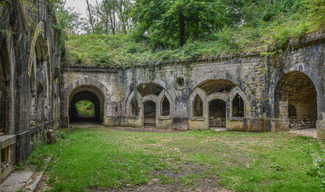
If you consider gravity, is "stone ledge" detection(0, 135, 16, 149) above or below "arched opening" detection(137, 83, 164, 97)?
below

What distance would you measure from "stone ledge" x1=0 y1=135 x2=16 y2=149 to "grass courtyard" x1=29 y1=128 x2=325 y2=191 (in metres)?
1.06

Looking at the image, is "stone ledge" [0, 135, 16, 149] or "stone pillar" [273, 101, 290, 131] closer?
"stone ledge" [0, 135, 16, 149]

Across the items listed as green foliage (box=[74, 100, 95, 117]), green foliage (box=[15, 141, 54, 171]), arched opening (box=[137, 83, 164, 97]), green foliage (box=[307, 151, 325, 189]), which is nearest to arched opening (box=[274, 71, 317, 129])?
green foliage (box=[307, 151, 325, 189])

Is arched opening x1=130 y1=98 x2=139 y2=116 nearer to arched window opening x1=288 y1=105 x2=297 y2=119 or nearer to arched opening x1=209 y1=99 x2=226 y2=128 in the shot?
arched opening x1=209 y1=99 x2=226 y2=128

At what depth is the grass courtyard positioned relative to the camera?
432cm

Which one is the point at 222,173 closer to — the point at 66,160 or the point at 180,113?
the point at 66,160

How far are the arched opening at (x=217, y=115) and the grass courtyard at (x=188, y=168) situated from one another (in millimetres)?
7104

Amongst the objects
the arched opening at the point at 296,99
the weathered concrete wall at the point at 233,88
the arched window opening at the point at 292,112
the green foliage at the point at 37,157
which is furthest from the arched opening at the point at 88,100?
the arched window opening at the point at 292,112

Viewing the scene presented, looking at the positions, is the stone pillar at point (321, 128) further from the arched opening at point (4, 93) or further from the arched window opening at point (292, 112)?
the arched opening at point (4, 93)

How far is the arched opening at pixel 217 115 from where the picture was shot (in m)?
15.0

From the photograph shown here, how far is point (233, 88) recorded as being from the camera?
490 inches

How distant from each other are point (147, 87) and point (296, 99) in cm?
929

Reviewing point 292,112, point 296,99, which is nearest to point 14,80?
point 296,99

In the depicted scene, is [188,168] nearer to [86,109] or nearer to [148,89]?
[148,89]
